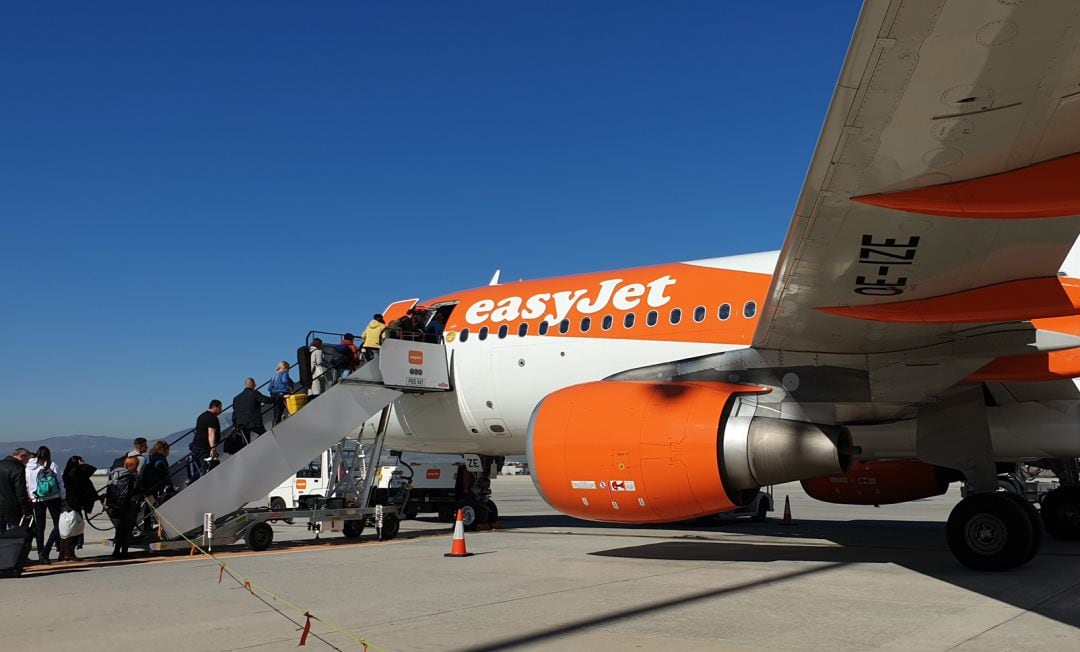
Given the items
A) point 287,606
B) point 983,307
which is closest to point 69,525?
point 287,606

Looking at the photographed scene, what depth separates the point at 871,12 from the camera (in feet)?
12.9

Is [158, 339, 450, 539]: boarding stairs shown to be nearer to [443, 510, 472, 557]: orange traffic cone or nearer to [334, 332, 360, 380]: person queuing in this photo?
[334, 332, 360, 380]: person queuing

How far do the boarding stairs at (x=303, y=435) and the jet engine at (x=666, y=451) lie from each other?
521 centimetres

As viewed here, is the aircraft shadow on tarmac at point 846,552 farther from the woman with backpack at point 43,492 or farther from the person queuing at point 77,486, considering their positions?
the woman with backpack at point 43,492

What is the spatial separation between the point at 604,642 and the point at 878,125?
12.5 ft

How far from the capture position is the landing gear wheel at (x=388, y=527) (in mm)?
→ 14438

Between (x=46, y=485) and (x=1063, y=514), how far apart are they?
50.5 feet

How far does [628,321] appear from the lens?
41.8ft

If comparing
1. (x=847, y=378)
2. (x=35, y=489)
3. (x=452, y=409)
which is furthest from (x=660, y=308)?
(x=35, y=489)

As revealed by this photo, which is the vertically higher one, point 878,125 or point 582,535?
point 878,125

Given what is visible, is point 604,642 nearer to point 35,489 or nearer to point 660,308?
point 660,308

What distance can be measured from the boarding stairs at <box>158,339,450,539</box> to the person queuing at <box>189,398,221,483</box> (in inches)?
8.0

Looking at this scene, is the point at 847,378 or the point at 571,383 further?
the point at 571,383

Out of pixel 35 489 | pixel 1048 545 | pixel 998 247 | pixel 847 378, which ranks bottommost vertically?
pixel 1048 545
